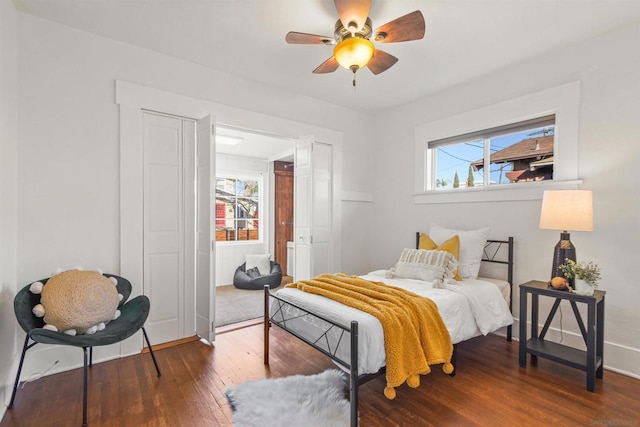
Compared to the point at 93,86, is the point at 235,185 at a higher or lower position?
lower

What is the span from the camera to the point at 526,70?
3.08m

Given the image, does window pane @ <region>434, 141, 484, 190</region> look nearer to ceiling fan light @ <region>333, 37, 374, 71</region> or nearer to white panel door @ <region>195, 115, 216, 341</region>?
ceiling fan light @ <region>333, 37, 374, 71</region>

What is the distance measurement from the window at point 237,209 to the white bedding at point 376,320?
351cm

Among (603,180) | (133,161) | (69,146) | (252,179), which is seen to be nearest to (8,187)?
(69,146)

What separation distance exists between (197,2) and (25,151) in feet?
5.56

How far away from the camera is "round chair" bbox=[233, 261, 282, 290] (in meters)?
5.22

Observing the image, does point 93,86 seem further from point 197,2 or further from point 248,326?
point 248,326

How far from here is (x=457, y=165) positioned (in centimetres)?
378

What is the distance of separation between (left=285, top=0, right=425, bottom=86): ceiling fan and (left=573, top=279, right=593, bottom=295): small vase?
7.05 ft

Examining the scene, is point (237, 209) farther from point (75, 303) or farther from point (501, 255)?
point (501, 255)

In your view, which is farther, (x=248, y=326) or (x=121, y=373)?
(x=248, y=326)

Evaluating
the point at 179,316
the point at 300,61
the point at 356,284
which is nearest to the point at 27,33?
the point at 300,61

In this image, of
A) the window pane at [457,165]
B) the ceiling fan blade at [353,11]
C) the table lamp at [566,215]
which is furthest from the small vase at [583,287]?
the ceiling fan blade at [353,11]

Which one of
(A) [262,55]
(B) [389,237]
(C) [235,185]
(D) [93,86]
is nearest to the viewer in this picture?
(D) [93,86]
